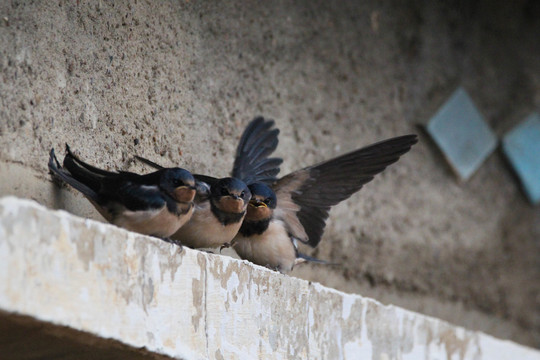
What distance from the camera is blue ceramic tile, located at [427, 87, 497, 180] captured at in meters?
3.10

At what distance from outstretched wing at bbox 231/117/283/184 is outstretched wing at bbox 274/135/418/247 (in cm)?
12

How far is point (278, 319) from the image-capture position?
1839mm

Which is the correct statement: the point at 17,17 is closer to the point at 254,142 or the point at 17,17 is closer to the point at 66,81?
the point at 66,81

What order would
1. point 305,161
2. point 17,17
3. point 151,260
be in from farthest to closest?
point 305,161 < point 17,17 < point 151,260

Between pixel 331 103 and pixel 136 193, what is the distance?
3.92ft

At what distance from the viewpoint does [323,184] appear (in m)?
2.13

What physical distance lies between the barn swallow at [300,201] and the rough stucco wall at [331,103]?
20 centimetres

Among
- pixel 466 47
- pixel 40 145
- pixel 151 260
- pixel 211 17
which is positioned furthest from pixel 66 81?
pixel 466 47

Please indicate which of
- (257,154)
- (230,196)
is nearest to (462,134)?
→ (257,154)

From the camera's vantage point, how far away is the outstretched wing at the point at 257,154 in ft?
7.34

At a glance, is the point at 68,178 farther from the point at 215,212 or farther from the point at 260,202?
the point at 260,202

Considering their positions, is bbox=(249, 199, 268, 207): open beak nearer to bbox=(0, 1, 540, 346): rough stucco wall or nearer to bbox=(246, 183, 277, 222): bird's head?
bbox=(246, 183, 277, 222): bird's head

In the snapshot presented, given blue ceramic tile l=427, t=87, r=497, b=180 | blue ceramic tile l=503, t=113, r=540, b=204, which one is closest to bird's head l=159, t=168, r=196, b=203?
blue ceramic tile l=427, t=87, r=497, b=180

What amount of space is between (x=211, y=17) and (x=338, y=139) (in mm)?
623
